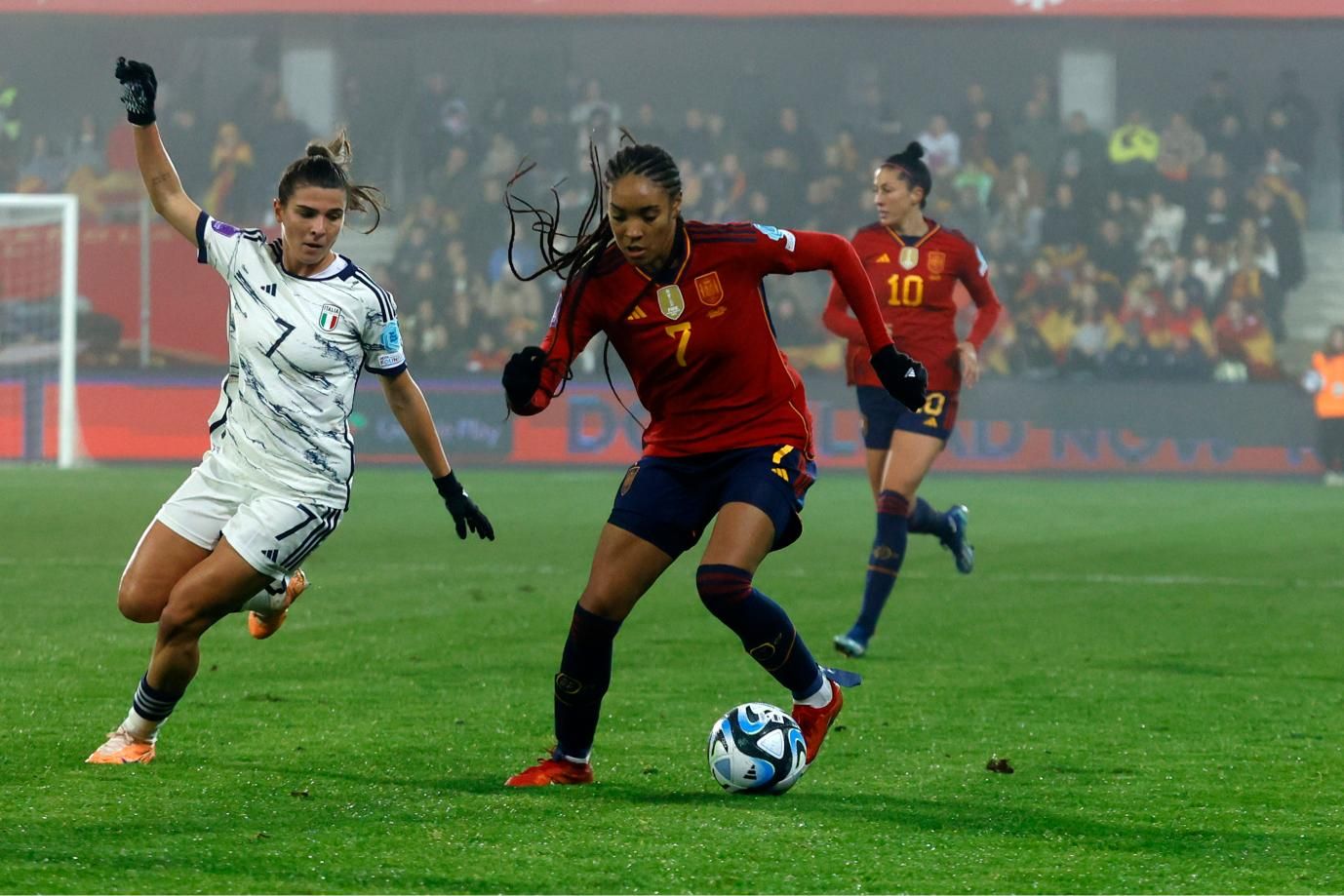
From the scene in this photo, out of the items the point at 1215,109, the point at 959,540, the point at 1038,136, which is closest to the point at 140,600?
the point at 959,540

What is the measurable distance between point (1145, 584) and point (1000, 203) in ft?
48.2

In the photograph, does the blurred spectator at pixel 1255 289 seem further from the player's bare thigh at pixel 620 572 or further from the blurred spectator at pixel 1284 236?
the player's bare thigh at pixel 620 572

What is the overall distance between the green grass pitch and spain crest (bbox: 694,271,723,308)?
1.37 m

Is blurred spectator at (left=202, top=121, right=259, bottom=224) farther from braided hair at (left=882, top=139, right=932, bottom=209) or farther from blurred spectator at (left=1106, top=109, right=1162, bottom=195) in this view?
braided hair at (left=882, top=139, right=932, bottom=209)

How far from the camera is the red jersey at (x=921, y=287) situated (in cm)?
986

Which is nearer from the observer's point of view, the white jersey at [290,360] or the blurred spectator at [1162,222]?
the white jersey at [290,360]

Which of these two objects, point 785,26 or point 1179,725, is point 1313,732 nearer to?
point 1179,725

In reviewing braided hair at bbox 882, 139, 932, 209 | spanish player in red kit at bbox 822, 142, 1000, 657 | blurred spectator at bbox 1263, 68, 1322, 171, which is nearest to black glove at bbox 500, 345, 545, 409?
spanish player in red kit at bbox 822, 142, 1000, 657

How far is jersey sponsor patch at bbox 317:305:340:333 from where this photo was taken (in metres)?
5.93

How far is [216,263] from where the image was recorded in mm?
6062

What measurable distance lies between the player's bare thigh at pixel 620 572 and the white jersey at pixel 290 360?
812mm

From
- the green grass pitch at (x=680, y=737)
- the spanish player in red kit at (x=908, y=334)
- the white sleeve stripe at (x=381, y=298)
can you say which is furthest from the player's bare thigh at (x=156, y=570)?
the spanish player in red kit at (x=908, y=334)

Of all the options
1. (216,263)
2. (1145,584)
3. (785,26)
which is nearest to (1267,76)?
(785,26)

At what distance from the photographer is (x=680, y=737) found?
671cm
